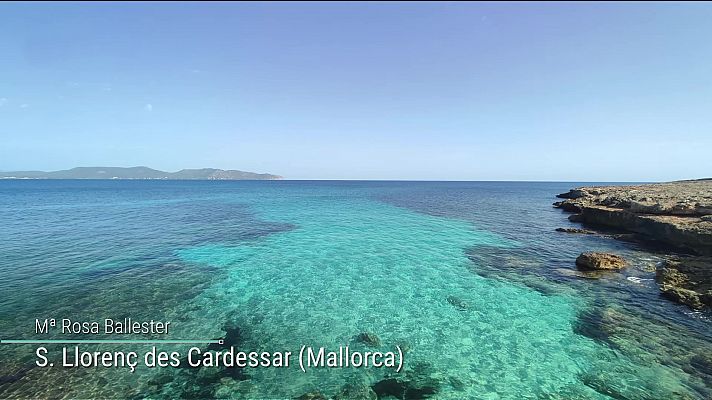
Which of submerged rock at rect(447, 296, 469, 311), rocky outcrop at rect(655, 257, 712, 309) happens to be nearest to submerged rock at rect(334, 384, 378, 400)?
submerged rock at rect(447, 296, 469, 311)

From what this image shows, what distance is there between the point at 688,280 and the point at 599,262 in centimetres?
446

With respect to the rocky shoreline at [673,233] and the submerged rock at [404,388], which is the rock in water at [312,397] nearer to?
the submerged rock at [404,388]

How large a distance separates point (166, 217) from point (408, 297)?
148 ft

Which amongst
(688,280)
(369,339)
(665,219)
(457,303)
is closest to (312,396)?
(369,339)

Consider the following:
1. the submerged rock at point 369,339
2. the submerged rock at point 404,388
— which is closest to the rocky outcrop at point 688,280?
the submerged rock at point 404,388

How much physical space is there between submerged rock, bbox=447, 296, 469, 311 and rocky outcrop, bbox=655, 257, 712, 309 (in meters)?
11.7

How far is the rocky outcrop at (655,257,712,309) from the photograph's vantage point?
53.9ft

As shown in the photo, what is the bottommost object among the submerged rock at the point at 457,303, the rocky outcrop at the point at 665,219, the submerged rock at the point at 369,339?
the submerged rock at the point at 369,339

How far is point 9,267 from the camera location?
2077cm

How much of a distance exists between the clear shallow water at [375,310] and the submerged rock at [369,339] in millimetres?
365

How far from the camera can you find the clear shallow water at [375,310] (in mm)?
10680

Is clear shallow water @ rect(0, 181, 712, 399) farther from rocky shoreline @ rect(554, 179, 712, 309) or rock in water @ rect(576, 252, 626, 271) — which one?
rocky shoreline @ rect(554, 179, 712, 309)

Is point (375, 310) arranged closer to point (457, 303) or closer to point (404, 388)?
point (457, 303)

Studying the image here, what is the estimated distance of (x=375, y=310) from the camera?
1633cm
